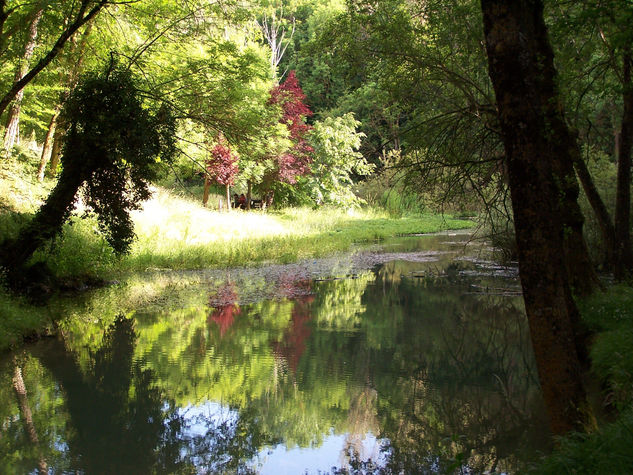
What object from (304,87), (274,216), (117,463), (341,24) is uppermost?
(304,87)

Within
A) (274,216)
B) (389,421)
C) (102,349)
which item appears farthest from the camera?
(274,216)

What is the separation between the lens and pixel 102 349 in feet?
25.0

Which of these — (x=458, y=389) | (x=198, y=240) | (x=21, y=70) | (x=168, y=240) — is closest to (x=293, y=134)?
(x=198, y=240)

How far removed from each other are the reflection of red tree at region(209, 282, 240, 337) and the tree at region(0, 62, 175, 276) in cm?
188

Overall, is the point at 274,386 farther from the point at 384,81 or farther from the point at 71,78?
the point at 71,78

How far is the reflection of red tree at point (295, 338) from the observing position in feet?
23.9

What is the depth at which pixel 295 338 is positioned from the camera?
8141 millimetres

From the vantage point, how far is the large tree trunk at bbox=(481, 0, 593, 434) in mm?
3574

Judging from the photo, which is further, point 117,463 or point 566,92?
point 566,92

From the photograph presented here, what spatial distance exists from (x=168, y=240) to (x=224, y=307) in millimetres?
5849

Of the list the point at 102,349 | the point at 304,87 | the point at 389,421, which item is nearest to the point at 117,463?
the point at 389,421

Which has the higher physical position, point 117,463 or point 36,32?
point 36,32

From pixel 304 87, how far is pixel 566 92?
37980 mm

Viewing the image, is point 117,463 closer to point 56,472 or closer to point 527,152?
point 56,472
